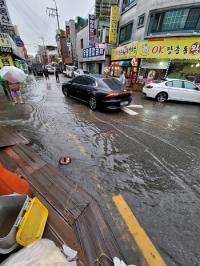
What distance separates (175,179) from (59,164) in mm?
2613

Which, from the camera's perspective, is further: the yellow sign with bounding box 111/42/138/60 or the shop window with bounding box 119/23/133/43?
the shop window with bounding box 119/23/133/43

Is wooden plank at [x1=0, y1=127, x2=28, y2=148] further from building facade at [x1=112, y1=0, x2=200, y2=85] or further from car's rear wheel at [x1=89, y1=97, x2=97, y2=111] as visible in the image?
building facade at [x1=112, y1=0, x2=200, y2=85]

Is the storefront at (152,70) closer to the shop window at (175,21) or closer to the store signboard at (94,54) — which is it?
the shop window at (175,21)

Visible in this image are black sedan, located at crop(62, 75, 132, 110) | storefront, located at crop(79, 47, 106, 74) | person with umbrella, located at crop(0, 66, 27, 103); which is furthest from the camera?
storefront, located at crop(79, 47, 106, 74)

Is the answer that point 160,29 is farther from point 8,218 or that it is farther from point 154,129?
point 8,218

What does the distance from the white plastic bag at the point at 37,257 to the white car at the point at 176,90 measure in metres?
10.5

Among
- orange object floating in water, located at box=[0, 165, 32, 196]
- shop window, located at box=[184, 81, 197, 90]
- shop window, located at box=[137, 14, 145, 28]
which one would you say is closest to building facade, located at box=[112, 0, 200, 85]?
shop window, located at box=[137, 14, 145, 28]

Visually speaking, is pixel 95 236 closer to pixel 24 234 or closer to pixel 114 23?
pixel 24 234

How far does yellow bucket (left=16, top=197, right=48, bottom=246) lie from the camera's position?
1.49 metres

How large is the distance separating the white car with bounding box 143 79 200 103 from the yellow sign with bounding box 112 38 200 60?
3.31m

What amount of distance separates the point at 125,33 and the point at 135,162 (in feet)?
64.0

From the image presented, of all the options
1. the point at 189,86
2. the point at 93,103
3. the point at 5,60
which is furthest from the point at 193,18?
the point at 5,60

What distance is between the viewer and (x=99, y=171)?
334cm

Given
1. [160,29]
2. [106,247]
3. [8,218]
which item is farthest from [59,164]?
[160,29]
